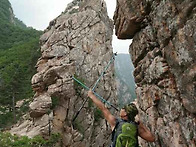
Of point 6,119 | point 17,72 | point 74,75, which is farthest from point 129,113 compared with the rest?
point 17,72

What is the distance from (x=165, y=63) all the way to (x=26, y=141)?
2084 centimetres

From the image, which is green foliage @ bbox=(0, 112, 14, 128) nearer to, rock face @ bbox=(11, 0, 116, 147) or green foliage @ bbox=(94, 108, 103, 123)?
rock face @ bbox=(11, 0, 116, 147)

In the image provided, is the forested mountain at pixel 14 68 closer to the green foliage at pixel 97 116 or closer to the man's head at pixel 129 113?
the green foliage at pixel 97 116

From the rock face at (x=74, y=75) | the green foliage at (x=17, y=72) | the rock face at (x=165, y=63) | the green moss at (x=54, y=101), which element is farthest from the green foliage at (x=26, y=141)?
the rock face at (x=165, y=63)

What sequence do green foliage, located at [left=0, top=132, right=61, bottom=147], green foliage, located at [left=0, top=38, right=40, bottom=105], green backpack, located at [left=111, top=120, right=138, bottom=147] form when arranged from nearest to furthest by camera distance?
1. green backpack, located at [left=111, top=120, right=138, bottom=147]
2. green foliage, located at [left=0, top=132, right=61, bottom=147]
3. green foliage, located at [left=0, top=38, right=40, bottom=105]

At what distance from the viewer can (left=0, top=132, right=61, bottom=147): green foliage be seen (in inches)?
925

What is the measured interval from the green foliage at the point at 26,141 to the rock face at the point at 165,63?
17.3 metres

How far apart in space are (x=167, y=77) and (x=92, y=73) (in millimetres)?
34733

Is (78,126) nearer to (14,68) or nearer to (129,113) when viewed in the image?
(14,68)

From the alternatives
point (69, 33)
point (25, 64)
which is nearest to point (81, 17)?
point (69, 33)

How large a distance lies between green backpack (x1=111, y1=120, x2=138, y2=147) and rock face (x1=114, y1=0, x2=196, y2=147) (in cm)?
191

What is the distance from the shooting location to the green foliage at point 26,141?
2350 cm

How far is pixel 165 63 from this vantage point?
8.19 metres

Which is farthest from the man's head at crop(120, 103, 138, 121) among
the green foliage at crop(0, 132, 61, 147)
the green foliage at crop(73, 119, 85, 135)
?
the green foliage at crop(73, 119, 85, 135)
